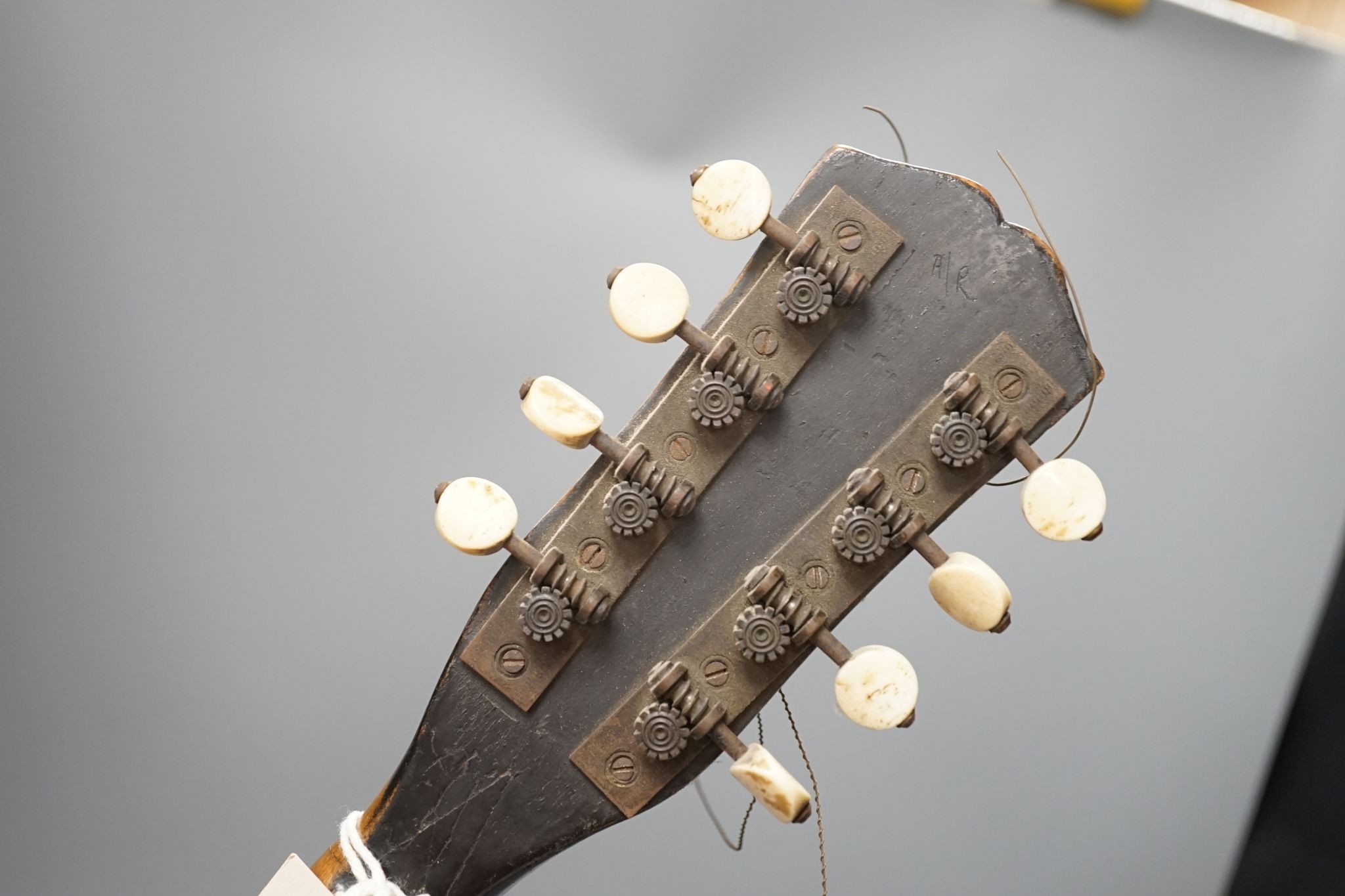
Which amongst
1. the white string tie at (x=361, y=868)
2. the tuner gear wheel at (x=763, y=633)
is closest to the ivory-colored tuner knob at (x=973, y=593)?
the tuner gear wheel at (x=763, y=633)

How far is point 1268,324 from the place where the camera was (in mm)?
1603

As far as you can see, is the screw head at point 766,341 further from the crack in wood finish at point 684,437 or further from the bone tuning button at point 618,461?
the bone tuning button at point 618,461

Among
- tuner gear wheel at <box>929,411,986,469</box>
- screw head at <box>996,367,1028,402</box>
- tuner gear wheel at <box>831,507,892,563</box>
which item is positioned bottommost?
tuner gear wheel at <box>831,507,892,563</box>

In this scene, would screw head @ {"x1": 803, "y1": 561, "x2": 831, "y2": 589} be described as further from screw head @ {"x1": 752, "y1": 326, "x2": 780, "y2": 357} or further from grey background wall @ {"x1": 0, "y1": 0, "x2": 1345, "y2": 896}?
grey background wall @ {"x1": 0, "y1": 0, "x2": 1345, "y2": 896}

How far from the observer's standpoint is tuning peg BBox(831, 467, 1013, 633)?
31.6 inches

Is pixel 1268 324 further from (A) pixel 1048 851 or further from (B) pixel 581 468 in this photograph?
(B) pixel 581 468

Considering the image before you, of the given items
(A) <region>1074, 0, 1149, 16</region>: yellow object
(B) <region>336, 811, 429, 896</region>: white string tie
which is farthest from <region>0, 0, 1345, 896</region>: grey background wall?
(B) <region>336, 811, 429, 896</region>: white string tie

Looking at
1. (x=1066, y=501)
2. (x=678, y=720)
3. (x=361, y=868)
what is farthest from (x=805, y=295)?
(x=361, y=868)

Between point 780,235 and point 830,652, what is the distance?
12.9 inches

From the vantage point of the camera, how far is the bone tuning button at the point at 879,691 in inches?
32.1

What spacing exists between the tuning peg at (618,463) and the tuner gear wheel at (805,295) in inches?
6.3

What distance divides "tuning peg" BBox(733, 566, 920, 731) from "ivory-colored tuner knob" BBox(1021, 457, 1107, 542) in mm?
150

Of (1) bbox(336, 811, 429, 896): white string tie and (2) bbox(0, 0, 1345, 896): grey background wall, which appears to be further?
(2) bbox(0, 0, 1345, 896): grey background wall

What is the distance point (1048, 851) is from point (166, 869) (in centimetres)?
138
